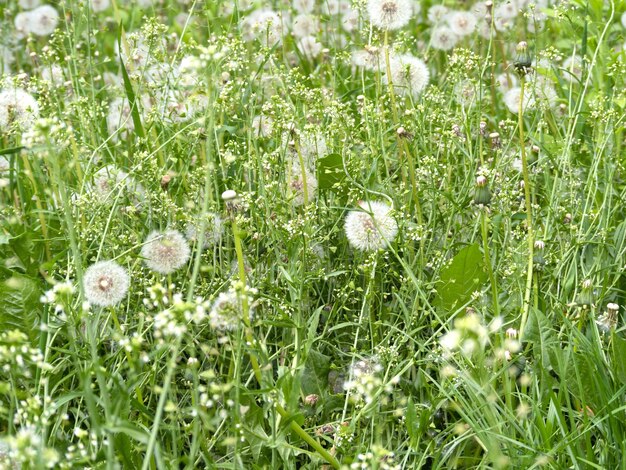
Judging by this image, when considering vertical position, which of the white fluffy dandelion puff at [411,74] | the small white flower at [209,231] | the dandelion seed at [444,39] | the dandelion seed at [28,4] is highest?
the white fluffy dandelion puff at [411,74]

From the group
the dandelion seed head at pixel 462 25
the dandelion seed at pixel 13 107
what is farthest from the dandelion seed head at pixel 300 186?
the dandelion seed head at pixel 462 25

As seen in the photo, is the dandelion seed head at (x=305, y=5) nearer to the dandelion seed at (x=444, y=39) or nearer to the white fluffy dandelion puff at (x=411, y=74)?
the dandelion seed at (x=444, y=39)

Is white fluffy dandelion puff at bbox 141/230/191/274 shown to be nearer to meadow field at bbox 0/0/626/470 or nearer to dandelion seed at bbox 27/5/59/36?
meadow field at bbox 0/0/626/470

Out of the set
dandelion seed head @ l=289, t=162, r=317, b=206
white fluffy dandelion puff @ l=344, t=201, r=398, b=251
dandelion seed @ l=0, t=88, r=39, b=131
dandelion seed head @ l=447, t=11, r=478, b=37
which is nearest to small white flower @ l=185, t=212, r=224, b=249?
dandelion seed head @ l=289, t=162, r=317, b=206

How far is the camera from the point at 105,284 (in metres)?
2.16

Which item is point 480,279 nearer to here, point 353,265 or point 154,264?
point 353,265

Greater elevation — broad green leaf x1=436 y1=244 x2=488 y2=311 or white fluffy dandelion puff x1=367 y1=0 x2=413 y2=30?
white fluffy dandelion puff x1=367 y1=0 x2=413 y2=30

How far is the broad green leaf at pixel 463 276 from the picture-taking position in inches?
92.7

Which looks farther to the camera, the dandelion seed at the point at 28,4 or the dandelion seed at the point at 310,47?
the dandelion seed at the point at 28,4

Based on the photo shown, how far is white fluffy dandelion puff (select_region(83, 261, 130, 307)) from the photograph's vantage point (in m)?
2.17

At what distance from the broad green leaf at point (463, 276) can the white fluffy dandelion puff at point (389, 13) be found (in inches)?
35.9

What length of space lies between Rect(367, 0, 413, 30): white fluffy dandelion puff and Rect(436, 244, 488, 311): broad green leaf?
0.91 meters

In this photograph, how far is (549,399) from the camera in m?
2.04

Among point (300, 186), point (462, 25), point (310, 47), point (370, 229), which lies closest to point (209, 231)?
point (300, 186)
